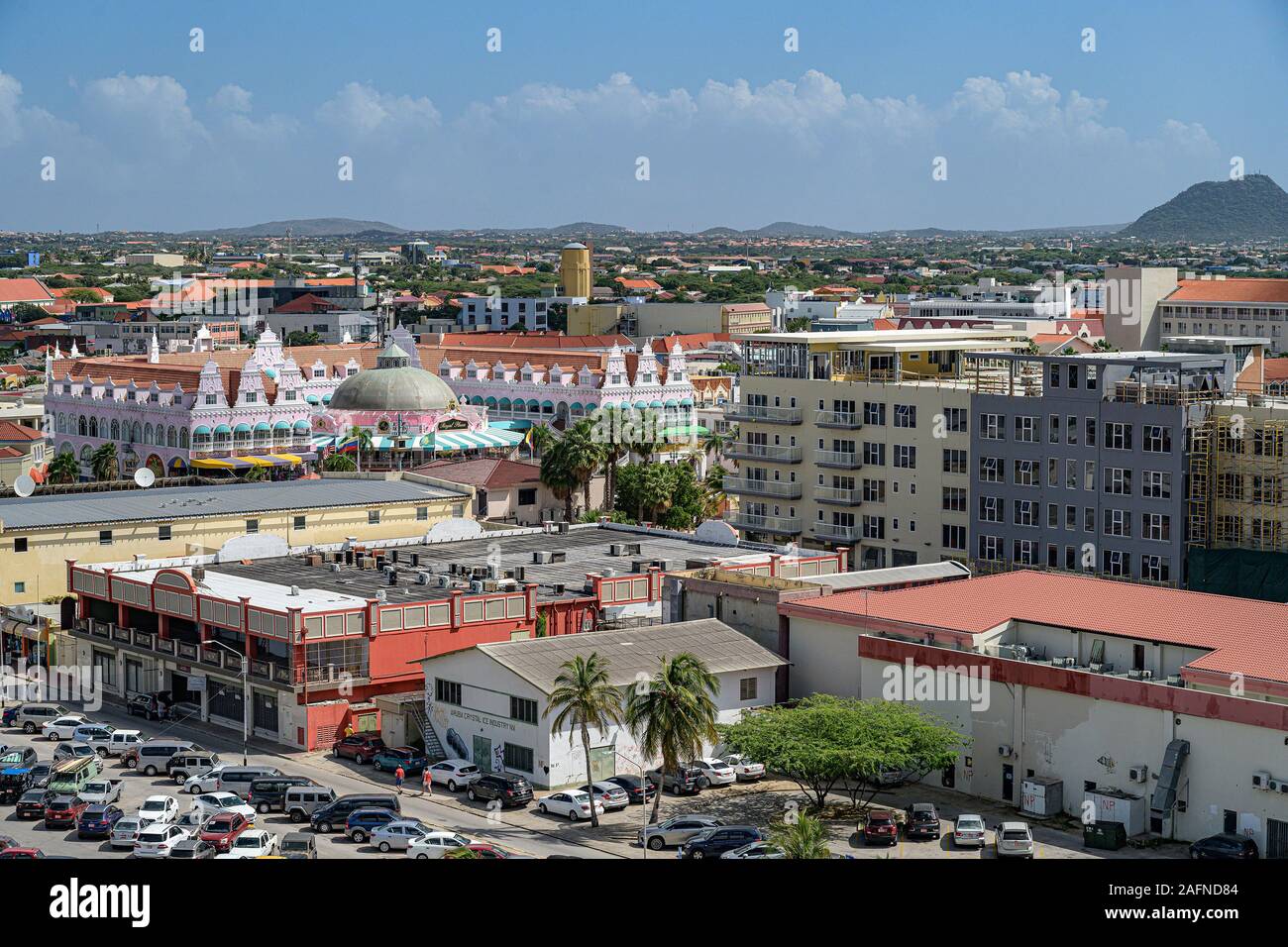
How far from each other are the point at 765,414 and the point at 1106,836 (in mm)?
40570

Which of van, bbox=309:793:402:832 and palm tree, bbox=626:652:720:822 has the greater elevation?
palm tree, bbox=626:652:720:822

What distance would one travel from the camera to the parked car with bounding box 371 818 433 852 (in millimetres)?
39156

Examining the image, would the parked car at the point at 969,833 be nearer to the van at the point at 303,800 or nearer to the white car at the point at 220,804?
the van at the point at 303,800

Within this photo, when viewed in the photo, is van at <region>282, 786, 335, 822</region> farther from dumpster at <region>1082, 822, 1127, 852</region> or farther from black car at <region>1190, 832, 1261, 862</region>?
black car at <region>1190, 832, 1261, 862</region>

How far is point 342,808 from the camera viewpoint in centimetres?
4159

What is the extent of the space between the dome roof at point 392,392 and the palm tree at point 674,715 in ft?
235

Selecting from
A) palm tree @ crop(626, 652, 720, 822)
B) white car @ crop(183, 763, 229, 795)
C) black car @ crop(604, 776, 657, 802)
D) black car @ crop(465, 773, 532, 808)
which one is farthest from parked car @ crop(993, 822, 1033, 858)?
white car @ crop(183, 763, 229, 795)

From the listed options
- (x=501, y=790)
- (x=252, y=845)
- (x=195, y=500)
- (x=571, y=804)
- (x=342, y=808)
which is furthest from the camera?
(x=195, y=500)

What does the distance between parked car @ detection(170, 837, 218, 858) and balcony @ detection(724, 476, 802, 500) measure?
4173 centimetres

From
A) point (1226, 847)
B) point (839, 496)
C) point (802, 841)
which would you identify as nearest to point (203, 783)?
point (802, 841)

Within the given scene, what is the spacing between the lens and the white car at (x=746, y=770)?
151 feet

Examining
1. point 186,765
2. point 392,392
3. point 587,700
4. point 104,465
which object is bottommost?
point 186,765


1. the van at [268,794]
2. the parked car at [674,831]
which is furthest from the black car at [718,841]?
the van at [268,794]

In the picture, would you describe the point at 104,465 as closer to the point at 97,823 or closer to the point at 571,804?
the point at 97,823
